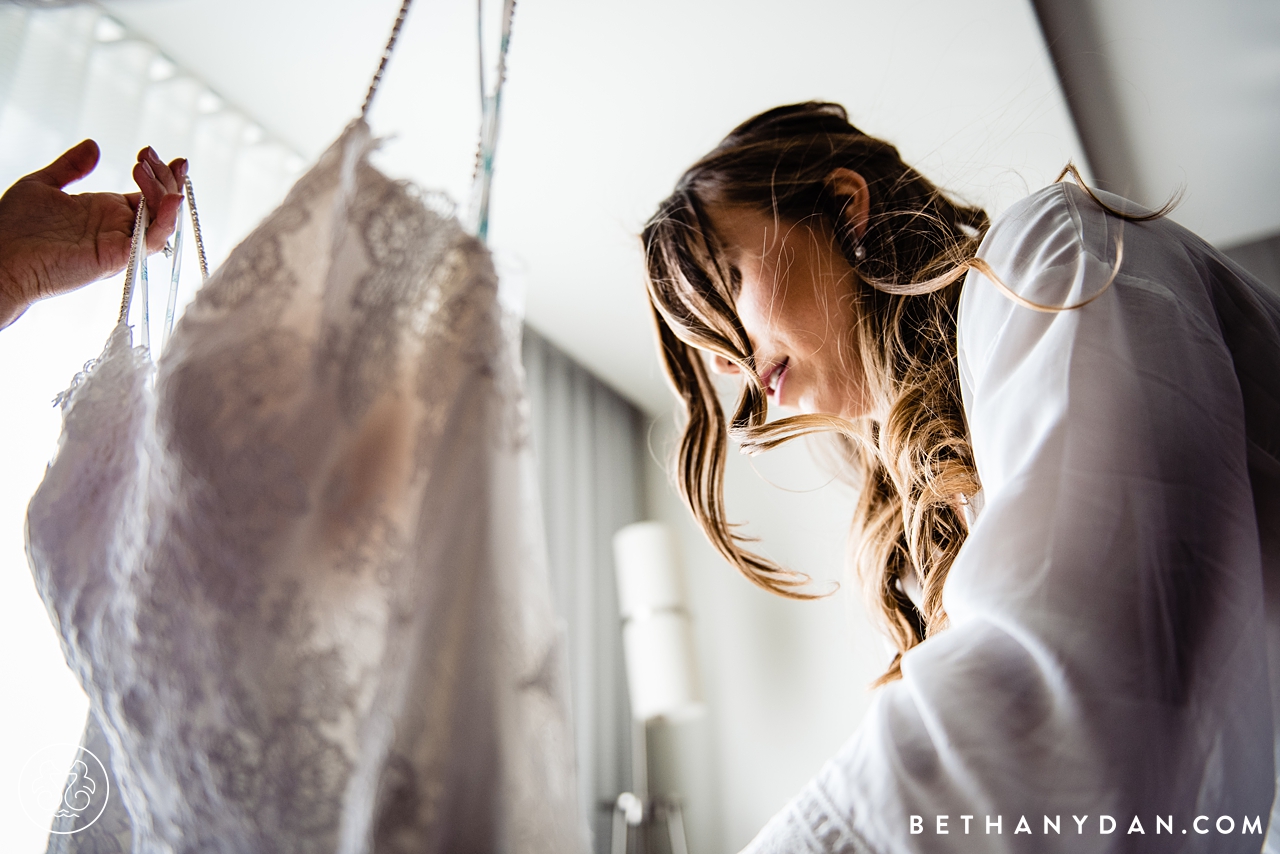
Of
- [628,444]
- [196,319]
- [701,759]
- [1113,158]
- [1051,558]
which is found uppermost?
[196,319]

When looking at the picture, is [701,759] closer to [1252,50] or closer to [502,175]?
[502,175]

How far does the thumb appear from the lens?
686 millimetres

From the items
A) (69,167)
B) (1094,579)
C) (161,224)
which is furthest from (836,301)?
(69,167)

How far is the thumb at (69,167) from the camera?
686mm

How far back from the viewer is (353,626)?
372 mm

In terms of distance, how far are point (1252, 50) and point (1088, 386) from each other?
1727mm

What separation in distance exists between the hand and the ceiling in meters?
0.91

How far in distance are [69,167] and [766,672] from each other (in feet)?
7.55

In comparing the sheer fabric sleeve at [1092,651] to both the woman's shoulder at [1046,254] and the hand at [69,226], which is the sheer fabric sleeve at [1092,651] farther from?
the hand at [69,226]

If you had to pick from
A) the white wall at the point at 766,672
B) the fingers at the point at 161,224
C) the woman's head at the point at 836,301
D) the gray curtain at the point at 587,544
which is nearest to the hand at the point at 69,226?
the fingers at the point at 161,224

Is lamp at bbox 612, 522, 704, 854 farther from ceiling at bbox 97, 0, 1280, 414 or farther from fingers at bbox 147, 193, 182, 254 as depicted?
fingers at bbox 147, 193, 182, 254

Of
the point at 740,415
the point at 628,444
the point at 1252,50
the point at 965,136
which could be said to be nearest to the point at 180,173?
the point at 740,415

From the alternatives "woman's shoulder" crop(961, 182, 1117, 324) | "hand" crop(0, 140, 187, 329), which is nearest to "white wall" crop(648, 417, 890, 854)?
"woman's shoulder" crop(961, 182, 1117, 324)

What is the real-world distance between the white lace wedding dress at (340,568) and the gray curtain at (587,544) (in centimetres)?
193
